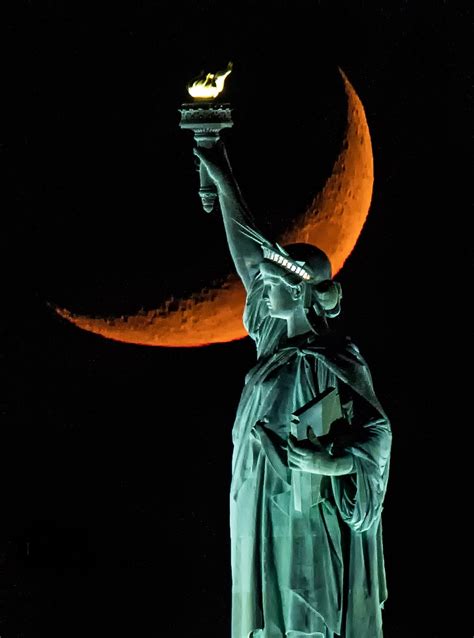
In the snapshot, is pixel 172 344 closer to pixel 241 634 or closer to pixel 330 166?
pixel 330 166

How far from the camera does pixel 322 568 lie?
23.4ft

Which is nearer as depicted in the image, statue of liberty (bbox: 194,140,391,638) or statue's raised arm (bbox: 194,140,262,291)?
statue of liberty (bbox: 194,140,391,638)

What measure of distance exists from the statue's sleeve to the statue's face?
54 cm

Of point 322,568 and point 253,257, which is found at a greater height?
point 253,257

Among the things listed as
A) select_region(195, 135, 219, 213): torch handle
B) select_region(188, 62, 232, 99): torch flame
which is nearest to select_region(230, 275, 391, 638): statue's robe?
select_region(195, 135, 219, 213): torch handle

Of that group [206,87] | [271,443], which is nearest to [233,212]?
[206,87]

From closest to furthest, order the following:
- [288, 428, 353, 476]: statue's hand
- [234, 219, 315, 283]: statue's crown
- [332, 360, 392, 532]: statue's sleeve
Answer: [288, 428, 353, 476]: statue's hand → [332, 360, 392, 532]: statue's sleeve → [234, 219, 315, 283]: statue's crown

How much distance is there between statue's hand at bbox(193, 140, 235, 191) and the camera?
765 centimetres

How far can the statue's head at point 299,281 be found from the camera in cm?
734

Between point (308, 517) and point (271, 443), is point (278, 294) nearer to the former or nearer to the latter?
point (271, 443)

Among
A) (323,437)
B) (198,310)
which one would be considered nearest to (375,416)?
(323,437)

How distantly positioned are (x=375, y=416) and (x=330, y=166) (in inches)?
104

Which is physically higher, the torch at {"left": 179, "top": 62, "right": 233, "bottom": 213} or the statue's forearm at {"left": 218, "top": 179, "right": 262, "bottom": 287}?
the torch at {"left": 179, "top": 62, "right": 233, "bottom": 213}

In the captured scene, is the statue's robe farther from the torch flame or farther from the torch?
the torch flame
